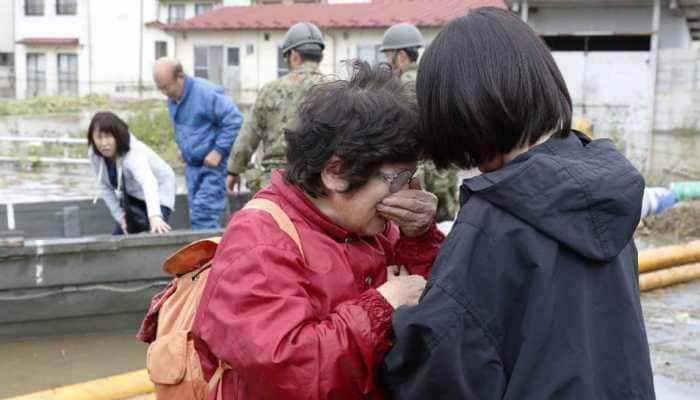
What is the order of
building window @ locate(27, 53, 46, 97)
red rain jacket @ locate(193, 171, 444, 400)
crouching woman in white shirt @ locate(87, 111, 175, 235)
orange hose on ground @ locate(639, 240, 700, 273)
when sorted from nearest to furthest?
red rain jacket @ locate(193, 171, 444, 400)
crouching woman in white shirt @ locate(87, 111, 175, 235)
orange hose on ground @ locate(639, 240, 700, 273)
building window @ locate(27, 53, 46, 97)

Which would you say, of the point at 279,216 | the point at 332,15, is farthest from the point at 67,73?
the point at 279,216

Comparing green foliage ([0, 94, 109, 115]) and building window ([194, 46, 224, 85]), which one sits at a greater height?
building window ([194, 46, 224, 85])

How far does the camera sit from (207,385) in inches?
76.3

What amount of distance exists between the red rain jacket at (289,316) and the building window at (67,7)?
35.2 meters

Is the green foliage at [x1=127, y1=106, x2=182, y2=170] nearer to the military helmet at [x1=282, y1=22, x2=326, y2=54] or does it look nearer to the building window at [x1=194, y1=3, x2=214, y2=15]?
the building window at [x1=194, y1=3, x2=214, y2=15]

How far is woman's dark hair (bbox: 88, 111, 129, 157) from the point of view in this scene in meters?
5.99

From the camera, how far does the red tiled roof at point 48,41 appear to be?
112 feet

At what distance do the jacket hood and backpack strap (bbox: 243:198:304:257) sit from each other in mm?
418

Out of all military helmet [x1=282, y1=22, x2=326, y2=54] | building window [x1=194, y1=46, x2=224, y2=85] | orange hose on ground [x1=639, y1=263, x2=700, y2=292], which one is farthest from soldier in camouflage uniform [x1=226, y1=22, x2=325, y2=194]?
building window [x1=194, y1=46, x2=224, y2=85]

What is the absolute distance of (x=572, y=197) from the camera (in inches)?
61.9

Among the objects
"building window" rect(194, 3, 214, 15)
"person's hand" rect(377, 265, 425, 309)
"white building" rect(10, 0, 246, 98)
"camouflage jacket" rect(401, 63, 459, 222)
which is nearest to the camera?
"person's hand" rect(377, 265, 425, 309)

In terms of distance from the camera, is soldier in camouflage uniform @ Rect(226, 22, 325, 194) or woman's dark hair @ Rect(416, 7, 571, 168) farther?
soldier in camouflage uniform @ Rect(226, 22, 325, 194)

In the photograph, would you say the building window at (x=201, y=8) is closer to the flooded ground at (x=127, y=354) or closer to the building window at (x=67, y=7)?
the building window at (x=67, y=7)

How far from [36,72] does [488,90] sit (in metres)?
37.0
